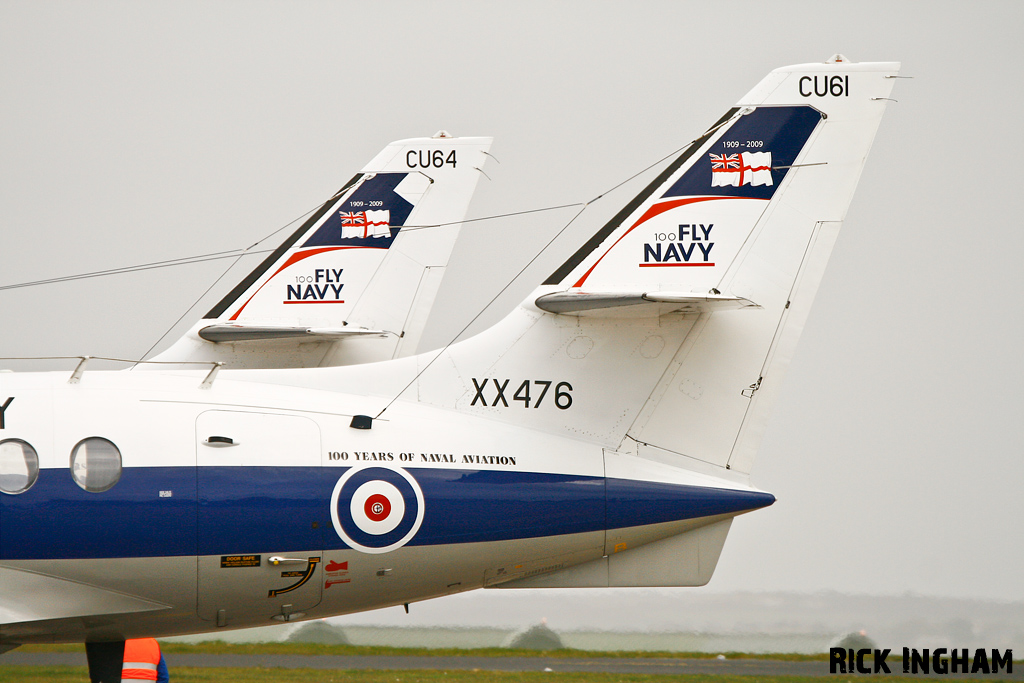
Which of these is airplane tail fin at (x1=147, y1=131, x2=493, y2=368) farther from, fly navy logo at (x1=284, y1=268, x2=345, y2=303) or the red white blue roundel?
the red white blue roundel

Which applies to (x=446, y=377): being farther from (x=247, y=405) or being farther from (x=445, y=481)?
(x=247, y=405)

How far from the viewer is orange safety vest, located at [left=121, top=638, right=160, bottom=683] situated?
7.47 metres

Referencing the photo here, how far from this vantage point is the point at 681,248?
6387mm

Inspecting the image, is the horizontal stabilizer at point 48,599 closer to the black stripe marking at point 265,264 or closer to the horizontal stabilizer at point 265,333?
the horizontal stabilizer at point 265,333

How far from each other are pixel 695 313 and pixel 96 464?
3.97 m

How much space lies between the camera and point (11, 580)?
5.27 meters

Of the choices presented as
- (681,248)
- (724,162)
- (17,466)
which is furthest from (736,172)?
(17,466)

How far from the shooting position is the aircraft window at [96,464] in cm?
536

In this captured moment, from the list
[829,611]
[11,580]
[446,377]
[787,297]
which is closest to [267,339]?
[446,377]

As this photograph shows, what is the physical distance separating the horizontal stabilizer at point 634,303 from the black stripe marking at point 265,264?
5321 millimetres

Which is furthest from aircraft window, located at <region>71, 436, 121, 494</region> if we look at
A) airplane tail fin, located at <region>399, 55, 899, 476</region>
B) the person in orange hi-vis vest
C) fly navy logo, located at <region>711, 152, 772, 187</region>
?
fly navy logo, located at <region>711, 152, 772, 187</region>

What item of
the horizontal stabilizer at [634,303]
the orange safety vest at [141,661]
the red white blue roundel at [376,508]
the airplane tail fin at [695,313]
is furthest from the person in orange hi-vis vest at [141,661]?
the horizontal stabilizer at [634,303]

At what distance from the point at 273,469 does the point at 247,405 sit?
49 cm

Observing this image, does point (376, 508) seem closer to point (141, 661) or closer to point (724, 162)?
point (141, 661)
